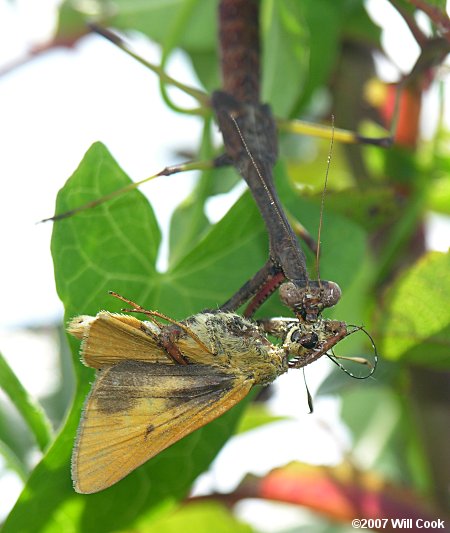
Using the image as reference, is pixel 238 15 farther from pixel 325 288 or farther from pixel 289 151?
pixel 289 151

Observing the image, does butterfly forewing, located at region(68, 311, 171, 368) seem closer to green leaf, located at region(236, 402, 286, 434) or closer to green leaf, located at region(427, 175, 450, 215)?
green leaf, located at region(236, 402, 286, 434)

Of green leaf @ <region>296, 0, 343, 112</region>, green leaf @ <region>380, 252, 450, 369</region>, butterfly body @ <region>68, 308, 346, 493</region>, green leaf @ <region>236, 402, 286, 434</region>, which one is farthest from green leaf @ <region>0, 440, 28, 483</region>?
green leaf @ <region>296, 0, 343, 112</region>

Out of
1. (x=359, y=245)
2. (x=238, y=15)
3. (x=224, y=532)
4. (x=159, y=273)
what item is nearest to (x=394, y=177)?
(x=359, y=245)

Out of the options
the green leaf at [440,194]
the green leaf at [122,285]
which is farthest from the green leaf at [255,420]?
the green leaf at [440,194]

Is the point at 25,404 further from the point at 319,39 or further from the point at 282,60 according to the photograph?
the point at 319,39

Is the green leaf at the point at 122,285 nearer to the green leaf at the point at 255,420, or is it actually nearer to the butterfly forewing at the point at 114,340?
the butterfly forewing at the point at 114,340

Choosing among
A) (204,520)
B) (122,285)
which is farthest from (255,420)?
(122,285)
